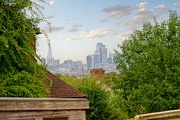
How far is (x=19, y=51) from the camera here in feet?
32.1

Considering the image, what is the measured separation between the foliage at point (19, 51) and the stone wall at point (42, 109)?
4064 millimetres

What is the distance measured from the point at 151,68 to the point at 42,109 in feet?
87.7

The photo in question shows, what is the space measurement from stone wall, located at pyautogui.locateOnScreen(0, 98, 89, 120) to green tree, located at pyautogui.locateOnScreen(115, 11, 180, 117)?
24733mm

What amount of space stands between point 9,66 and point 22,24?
59.7 inches

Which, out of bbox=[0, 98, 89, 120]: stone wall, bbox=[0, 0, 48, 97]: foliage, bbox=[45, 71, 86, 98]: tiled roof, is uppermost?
bbox=[0, 0, 48, 97]: foliage

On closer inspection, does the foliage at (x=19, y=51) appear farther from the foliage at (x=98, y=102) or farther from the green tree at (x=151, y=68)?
the green tree at (x=151, y=68)

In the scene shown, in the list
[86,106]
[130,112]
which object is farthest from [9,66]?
[130,112]

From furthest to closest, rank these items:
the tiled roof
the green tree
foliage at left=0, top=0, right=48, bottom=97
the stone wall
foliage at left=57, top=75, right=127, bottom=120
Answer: the green tree
foliage at left=57, top=75, right=127, bottom=120
the tiled roof
foliage at left=0, top=0, right=48, bottom=97
the stone wall

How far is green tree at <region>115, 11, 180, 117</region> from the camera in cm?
2995

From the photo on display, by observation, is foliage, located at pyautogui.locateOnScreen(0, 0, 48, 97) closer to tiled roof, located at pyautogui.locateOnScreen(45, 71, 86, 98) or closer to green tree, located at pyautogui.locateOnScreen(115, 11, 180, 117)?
tiled roof, located at pyautogui.locateOnScreen(45, 71, 86, 98)

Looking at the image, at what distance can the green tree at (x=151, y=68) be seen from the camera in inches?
1179

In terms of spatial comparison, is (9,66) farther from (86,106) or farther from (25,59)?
(86,106)

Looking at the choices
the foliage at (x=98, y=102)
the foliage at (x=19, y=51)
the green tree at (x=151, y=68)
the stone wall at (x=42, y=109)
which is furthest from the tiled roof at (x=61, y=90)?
the green tree at (x=151, y=68)

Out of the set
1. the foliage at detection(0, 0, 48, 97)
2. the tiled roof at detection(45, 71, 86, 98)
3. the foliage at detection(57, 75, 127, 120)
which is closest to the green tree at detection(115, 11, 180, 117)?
the foliage at detection(57, 75, 127, 120)
